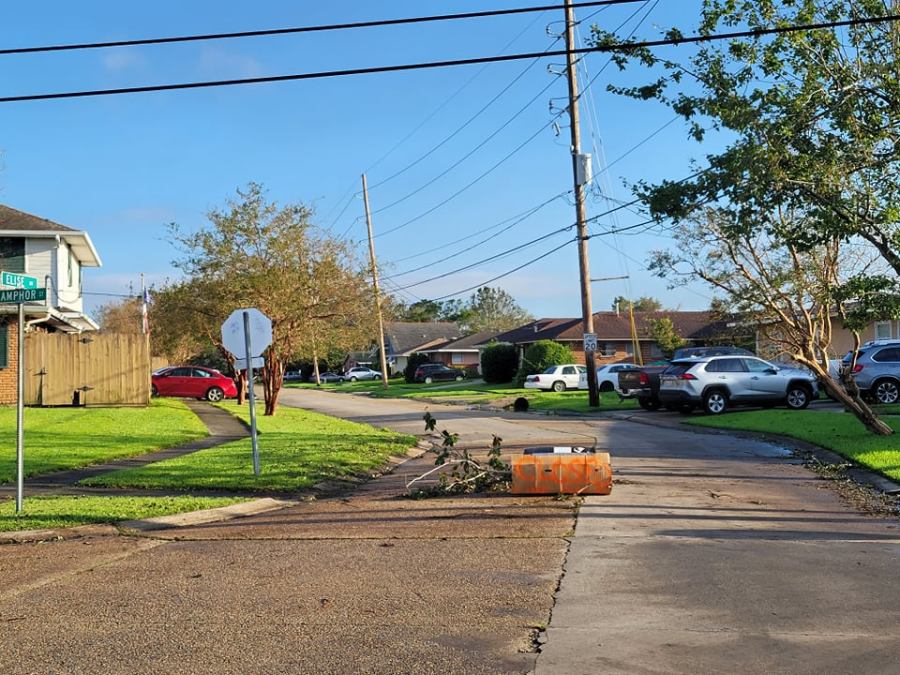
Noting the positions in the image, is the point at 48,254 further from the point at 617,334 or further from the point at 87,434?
the point at 617,334

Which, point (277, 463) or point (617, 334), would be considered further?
point (617, 334)

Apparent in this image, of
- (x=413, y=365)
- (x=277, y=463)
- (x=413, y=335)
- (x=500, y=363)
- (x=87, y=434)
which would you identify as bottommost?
(x=277, y=463)

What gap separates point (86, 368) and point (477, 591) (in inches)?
1010

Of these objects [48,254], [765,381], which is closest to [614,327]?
[765,381]

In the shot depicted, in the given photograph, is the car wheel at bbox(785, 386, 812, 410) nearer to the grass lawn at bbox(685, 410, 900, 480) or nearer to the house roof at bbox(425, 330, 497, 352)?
the grass lawn at bbox(685, 410, 900, 480)

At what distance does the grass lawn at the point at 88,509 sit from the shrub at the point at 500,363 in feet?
149

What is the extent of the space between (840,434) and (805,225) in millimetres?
5870

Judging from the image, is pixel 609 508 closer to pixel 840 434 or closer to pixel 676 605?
pixel 676 605

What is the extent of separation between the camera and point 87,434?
20.5 meters

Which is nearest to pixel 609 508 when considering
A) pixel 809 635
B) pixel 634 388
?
pixel 809 635

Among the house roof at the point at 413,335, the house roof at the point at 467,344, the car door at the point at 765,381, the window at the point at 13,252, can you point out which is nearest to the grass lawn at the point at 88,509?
the car door at the point at 765,381

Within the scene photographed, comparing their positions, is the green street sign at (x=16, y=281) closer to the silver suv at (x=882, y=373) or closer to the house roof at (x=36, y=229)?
the silver suv at (x=882, y=373)

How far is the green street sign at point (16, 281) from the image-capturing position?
10.2 m

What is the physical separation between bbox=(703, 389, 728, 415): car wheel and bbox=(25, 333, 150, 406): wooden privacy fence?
56.9ft
